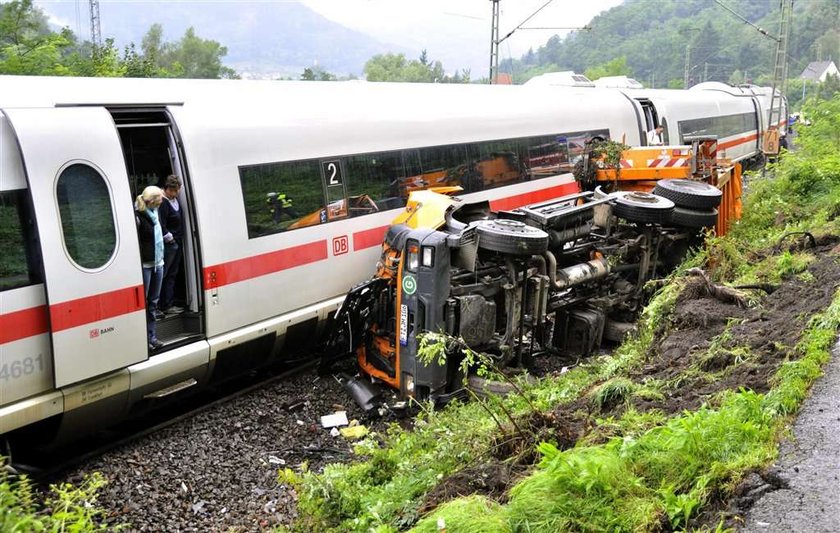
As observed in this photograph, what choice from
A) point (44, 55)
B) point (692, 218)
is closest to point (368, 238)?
point (692, 218)

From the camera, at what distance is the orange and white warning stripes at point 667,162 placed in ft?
34.6

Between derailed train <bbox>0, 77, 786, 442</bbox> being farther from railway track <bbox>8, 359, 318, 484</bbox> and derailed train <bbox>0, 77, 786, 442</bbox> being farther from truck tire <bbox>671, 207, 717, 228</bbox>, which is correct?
truck tire <bbox>671, 207, 717, 228</bbox>

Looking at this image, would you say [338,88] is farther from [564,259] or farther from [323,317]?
[564,259]

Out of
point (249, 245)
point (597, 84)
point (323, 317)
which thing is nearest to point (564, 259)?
point (323, 317)

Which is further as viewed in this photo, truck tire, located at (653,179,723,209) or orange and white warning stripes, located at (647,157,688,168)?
orange and white warning stripes, located at (647,157,688,168)

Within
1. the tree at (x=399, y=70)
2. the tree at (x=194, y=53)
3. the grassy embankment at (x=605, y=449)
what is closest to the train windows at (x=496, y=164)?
the grassy embankment at (x=605, y=449)

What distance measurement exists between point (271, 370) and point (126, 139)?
2.86 metres

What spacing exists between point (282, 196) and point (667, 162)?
569 centimetres

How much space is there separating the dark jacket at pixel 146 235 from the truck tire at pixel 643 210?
4.97 metres

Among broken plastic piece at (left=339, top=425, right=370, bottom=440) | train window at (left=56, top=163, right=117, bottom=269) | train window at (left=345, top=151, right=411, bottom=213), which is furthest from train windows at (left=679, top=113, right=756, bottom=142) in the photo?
train window at (left=56, top=163, right=117, bottom=269)

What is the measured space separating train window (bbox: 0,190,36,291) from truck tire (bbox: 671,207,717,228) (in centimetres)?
681

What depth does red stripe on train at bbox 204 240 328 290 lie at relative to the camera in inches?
275

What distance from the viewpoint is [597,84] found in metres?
19.7

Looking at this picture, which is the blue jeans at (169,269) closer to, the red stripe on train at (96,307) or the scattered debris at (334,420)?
the red stripe on train at (96,307)
